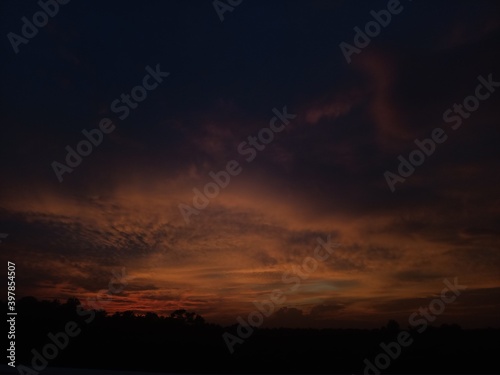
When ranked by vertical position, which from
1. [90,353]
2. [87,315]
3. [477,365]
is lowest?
[477,365]

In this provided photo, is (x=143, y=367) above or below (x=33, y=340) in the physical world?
below

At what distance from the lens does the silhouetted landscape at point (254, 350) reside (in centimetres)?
1752

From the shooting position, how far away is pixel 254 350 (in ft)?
68.1

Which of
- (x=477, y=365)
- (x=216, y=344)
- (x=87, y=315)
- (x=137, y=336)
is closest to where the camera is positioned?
(x=477, y=365)

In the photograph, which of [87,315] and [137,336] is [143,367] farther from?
[87,315]

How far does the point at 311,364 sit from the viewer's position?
1855 centimetres

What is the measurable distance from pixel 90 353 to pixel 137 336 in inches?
162

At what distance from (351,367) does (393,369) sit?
5.35ft

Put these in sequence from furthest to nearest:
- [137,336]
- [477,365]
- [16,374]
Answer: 1. [137,336]
2. [477,365]
3. [16,374]

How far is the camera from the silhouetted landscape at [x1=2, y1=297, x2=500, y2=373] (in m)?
Answer: 17.5

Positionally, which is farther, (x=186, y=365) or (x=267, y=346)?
(x=267, y=346)

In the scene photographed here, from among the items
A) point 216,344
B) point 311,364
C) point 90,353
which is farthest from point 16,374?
point 216,344

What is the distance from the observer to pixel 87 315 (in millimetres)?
29219

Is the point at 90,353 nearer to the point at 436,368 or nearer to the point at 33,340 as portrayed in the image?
the point at 33,340
